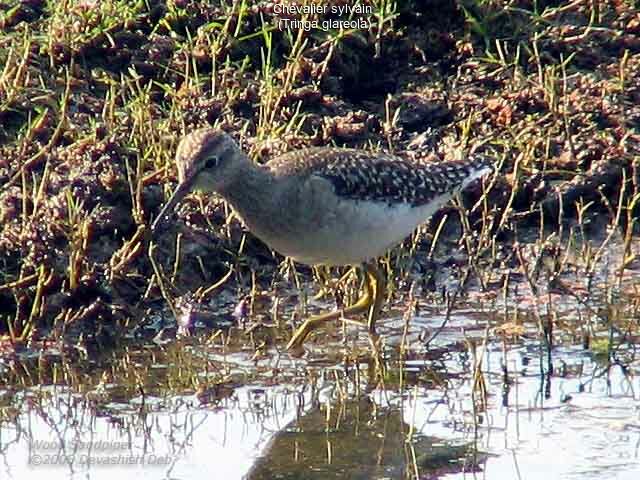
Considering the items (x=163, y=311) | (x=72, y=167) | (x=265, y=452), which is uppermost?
(x=72, y=167)

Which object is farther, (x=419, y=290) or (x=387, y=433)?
(x=419, y=290)

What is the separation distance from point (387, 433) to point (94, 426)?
137 centimetres

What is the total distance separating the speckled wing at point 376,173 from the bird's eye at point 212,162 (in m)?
0.40

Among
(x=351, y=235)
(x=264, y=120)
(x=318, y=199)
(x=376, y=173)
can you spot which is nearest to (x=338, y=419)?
(x=351, y=235)

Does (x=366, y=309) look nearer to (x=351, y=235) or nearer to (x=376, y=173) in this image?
(x=351, y=235)

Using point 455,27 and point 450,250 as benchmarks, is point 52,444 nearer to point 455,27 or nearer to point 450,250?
point 450,250

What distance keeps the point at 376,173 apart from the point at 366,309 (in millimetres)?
771

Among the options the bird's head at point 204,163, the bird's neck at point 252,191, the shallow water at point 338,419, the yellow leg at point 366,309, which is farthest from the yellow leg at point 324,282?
the bird's head at point 204,163

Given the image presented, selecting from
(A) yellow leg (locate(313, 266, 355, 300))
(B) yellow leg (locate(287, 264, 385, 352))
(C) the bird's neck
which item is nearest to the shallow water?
(B) yellow leg (locate(287, 264, 385, 352))

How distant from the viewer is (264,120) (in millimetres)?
9703

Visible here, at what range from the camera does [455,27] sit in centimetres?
1055

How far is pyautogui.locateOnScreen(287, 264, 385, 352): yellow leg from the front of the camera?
8141 millimetres

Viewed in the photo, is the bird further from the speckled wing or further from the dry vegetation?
the dry vegetation

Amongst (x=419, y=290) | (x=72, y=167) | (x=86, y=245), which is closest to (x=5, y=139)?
(x=72, y=167)
